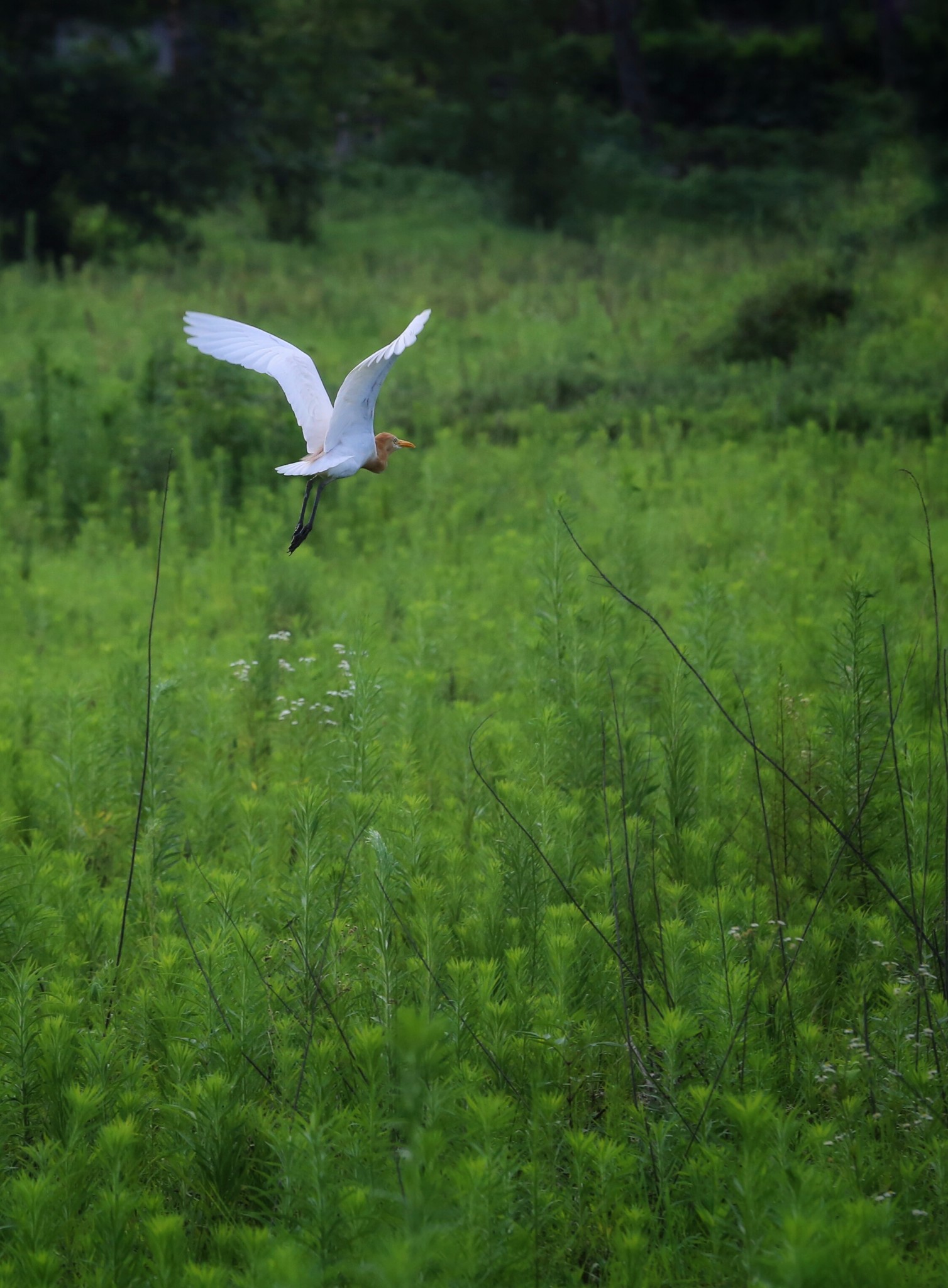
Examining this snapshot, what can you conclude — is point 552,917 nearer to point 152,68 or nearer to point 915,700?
point 915,700

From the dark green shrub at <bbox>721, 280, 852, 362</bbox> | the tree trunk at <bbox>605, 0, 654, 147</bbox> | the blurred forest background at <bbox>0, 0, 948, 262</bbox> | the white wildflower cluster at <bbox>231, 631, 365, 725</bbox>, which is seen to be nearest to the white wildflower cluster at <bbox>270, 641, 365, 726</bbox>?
the white wildflower cluster at <bbox>231, 631, 365, 725</bbox>

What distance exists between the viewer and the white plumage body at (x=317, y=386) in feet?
7.25

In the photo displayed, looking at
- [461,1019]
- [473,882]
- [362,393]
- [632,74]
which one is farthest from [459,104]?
[461,1019]

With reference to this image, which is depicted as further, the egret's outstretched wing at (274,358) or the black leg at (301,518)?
the egret's outstretched wing at (274,358)

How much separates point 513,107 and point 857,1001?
2166 cm

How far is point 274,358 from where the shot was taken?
8.66ft

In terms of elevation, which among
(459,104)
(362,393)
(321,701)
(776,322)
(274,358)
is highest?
(459,104)

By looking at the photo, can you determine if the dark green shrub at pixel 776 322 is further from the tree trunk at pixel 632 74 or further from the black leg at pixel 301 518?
the tree trunk at pixel 632 74

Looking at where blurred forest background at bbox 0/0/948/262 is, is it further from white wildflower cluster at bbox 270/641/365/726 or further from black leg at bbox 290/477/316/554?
black leg at bbox 290/477/316/554

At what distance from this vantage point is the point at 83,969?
309cm

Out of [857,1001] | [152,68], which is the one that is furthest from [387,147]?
[857,1001]

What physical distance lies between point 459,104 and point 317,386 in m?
25.6

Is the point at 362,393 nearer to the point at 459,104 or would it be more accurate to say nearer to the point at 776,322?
the point at 776,322

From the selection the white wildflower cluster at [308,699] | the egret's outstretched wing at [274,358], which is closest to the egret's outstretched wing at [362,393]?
the egret's outstretched wing at [274,358]
